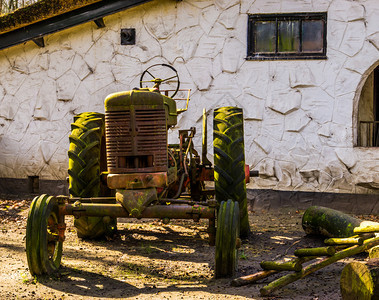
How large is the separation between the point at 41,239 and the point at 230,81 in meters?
5.04

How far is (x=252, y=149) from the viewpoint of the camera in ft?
28.4

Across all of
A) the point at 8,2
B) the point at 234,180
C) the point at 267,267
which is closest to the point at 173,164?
the point at 234,180

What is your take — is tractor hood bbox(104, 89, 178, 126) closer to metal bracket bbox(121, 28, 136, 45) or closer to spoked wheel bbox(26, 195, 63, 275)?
spoked wheel bbox(26, 195, 63, 275)

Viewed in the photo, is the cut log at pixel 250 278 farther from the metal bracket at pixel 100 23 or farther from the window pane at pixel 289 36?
the metal bracket at pixel 100 23

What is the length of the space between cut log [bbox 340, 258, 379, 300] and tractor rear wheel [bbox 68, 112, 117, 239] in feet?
9.00

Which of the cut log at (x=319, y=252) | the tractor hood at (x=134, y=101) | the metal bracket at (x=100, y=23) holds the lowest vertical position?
the cut log at (x=319, y=252)

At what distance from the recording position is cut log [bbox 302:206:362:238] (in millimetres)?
5757

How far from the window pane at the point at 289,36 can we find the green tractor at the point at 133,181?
304 cm

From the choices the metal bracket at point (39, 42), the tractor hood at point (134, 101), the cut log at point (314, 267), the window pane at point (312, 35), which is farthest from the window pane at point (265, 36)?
the cut log at point (314, 267)

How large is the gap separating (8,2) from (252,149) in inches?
268

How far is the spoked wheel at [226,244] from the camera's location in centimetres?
440

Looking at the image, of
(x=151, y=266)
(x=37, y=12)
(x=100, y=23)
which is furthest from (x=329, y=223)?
(x=37, y=12)

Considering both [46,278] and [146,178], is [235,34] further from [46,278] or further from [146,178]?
[46,278]

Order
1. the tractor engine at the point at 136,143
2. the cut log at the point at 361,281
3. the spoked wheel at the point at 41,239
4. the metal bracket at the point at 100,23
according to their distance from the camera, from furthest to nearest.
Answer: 1. the metal bracket at the point at 100,23
2. the tractor engine at the point at 136,143
3. the spoked wheel at the point at 41,239
4. the cut log at the point at 361,281
